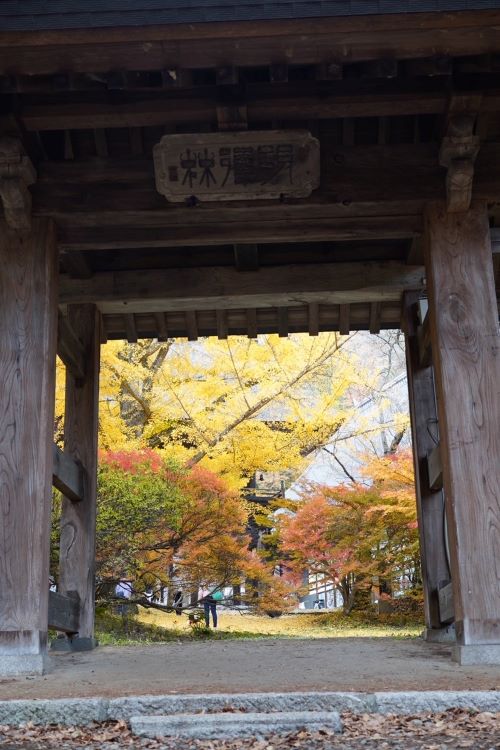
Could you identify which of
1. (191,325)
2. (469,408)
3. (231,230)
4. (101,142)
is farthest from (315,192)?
(191,325)

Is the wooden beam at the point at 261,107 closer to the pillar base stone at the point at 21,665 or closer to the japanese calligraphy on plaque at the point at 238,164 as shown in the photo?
the japanese calligraphy on plaque at the point at 238,164

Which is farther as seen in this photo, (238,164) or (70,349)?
(70,349)

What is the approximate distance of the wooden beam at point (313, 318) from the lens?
773 cm

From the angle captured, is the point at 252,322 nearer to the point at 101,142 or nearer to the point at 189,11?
the point at 101,142

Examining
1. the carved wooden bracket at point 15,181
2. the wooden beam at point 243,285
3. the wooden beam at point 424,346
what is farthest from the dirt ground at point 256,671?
the wooden beam at point 243,285

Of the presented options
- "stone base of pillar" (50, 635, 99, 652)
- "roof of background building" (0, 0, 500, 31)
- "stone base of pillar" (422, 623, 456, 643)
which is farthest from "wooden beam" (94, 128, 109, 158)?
"stone base of pillar" (422, 623, 456, 643)

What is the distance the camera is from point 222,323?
796cm

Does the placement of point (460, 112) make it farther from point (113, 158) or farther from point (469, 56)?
point (113, 158)

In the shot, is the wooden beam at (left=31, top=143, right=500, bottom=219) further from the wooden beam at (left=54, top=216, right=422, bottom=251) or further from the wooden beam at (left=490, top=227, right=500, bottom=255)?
the wooden beam at (left=490, top=227, right=500, bottom=255)

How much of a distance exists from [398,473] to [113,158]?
8540 mm

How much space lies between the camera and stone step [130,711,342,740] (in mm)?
3000

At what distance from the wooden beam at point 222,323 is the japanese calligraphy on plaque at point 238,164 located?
287cm

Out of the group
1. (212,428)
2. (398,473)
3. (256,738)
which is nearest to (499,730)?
(256,738)

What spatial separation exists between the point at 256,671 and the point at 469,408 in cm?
199
